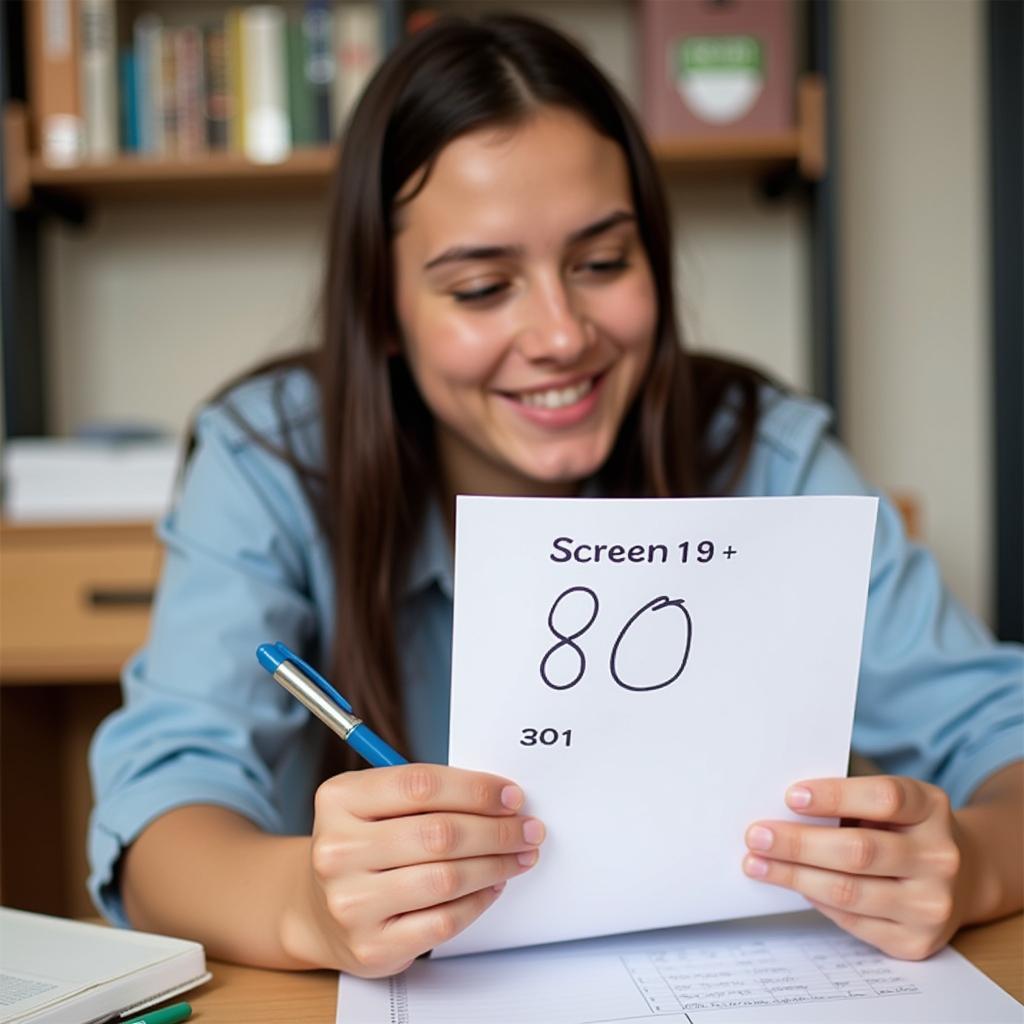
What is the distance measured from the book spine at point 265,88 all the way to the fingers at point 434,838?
5.09 feet

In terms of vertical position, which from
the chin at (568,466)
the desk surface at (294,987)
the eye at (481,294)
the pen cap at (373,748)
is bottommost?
the desk surface at (294,987)

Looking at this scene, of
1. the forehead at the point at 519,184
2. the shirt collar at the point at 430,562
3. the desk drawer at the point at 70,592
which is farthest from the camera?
the desk drawer at the point at 70,592

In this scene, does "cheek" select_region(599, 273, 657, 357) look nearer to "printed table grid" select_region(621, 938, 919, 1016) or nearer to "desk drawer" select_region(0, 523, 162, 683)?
"printed table grid" select_region(621, 938, 919, 1016)

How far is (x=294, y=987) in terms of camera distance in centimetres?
66

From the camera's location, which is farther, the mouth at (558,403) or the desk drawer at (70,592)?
the desk drawer at (70,592)

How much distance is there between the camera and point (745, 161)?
6.57 ft

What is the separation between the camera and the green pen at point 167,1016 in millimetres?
590

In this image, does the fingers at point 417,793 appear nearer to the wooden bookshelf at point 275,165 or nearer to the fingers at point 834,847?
the fingers at point 834,847

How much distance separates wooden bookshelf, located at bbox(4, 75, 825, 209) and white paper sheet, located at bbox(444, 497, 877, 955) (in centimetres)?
143

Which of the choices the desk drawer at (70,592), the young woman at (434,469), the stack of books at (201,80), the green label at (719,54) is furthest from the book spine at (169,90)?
the young woman at (434,469)

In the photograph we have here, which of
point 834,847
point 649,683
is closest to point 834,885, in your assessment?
point 834,847

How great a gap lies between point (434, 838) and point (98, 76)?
1729 mm

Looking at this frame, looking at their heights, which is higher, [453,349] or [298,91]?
[298,91]

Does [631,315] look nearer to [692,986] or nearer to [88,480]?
[692,986]
